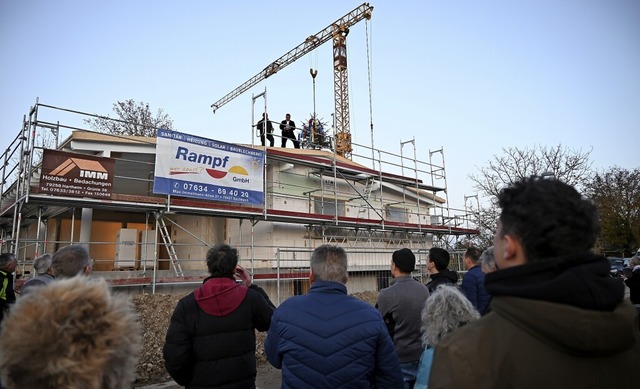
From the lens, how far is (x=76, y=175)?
357 inches

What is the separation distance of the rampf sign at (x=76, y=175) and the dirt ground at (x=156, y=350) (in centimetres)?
282

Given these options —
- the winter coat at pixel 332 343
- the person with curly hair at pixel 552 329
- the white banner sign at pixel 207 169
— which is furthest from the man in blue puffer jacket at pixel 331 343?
the white banner sign at pixel 207 169

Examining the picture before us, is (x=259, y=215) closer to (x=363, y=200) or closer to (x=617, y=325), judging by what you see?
(x=363, y=200)

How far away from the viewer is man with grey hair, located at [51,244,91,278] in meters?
3.13

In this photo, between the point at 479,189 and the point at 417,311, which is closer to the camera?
the point at 417,311

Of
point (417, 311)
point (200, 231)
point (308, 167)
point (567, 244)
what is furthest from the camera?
point (308, 167)

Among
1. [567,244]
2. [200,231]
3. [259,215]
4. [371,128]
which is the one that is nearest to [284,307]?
[567,244]

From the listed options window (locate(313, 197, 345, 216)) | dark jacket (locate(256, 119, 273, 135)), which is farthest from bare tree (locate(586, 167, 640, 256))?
dark jacket (locate(256, 119, 273, 135))

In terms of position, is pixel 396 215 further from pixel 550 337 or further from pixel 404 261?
pixel 550 337

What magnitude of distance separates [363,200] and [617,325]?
53.7ft

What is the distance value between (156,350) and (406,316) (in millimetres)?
5948

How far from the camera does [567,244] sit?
138cm

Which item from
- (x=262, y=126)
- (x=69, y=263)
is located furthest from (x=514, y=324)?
(x=262, y=126)

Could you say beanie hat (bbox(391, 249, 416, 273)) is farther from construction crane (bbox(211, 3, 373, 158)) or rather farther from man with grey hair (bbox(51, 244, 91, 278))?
construction crane (bbox(211, 3, 373, 158))
